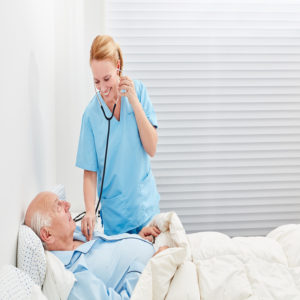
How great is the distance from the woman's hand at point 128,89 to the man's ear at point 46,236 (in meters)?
0.68

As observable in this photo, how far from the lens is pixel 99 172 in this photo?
217 cm

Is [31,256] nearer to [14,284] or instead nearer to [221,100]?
[14,284]

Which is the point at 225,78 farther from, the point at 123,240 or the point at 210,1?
the point at 123,240

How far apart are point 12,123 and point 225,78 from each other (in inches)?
64.1

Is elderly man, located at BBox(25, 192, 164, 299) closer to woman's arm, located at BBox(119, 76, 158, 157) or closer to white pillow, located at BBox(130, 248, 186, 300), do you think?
white pillow, located at BBox(130, 248, 186, 300)

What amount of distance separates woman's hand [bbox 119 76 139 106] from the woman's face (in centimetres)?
5

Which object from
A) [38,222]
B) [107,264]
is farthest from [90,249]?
[38,222]

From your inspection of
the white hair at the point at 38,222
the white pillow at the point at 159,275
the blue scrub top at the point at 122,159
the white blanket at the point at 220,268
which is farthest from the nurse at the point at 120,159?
the white pillow at the point at 159,275

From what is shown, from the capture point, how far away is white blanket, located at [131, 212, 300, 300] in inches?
57.6

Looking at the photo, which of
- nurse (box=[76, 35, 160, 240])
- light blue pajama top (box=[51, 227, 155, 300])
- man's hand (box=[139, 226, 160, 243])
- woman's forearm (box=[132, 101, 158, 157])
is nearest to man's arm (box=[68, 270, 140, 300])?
light blue pajama top (box=[51, 227, 155, 300])

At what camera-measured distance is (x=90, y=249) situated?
1682 mm

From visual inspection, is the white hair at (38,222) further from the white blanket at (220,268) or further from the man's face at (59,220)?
the white blanket at (220,268)

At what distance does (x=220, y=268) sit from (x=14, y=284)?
0.76 metres

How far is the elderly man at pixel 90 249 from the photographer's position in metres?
1.58
